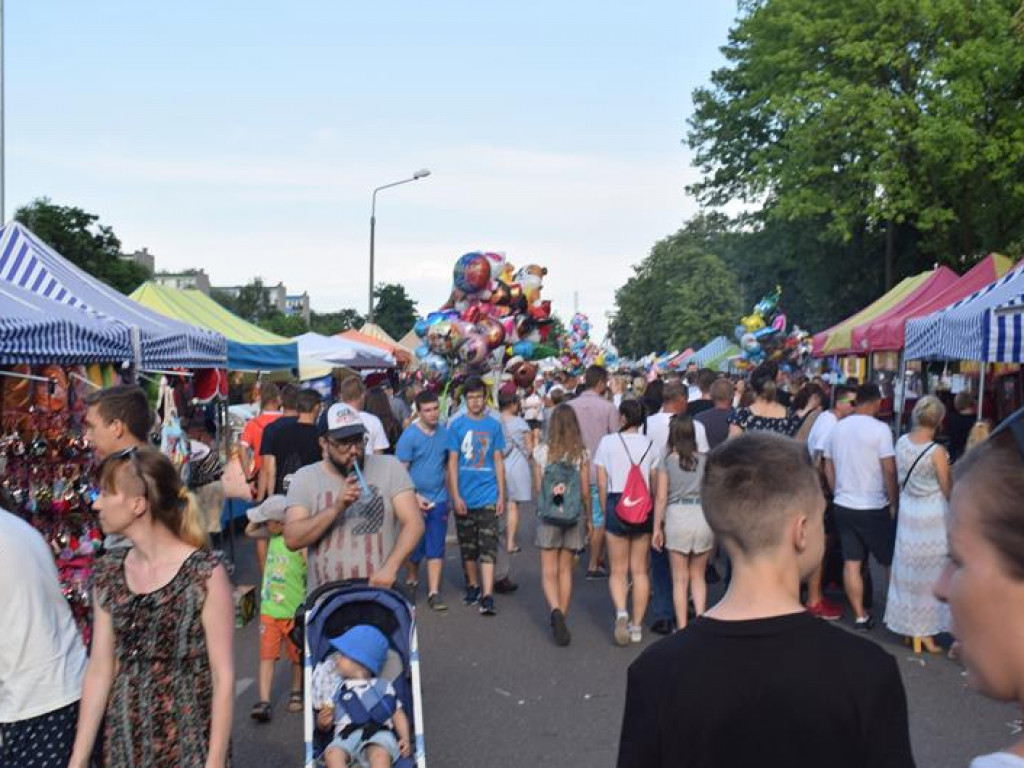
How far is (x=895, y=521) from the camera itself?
29.2 ft

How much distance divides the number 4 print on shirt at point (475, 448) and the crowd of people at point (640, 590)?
1.20m

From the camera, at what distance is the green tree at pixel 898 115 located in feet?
86.9

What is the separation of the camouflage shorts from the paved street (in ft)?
2.05

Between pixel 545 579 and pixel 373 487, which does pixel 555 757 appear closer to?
pixel 373 487

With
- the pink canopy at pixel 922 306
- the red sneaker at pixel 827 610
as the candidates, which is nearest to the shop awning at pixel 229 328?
the red sneaker at pixel 827 610

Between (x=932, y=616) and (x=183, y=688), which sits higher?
(x=183, y=688)

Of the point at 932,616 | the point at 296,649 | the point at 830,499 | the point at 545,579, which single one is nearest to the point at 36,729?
the point at 296,649

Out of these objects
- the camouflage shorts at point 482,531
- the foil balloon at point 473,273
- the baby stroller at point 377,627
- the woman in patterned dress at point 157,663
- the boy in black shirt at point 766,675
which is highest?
the foil balloon at point 473,273

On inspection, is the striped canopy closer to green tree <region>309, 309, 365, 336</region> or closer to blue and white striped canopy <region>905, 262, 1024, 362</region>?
blue and white striped canopy <region>905, 262, 1024, 362</region>

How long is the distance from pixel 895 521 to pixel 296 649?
4960 millimetres

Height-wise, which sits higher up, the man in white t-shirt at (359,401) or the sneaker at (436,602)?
the man in white t-shirt at (359,401)

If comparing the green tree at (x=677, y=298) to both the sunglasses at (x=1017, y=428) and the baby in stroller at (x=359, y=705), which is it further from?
the sunglasses at (x=1017, y=428)

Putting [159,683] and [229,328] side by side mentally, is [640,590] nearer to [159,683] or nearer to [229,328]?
[159,683]

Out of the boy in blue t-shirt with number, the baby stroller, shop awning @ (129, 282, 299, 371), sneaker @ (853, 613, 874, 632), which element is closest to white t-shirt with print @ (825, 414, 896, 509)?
sneaker @ (853, 613, 874, 632)
